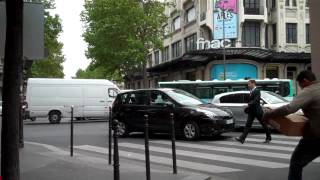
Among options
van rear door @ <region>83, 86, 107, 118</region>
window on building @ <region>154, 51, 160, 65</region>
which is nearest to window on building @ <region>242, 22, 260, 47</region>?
van rear door @ <region>83, 86, 107, 118</region>

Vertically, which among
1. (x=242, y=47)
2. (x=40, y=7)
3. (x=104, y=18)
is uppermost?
(x=104, y=18)

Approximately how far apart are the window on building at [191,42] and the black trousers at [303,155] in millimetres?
45625

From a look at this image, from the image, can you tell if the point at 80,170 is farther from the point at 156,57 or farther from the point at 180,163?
the point at 156,57

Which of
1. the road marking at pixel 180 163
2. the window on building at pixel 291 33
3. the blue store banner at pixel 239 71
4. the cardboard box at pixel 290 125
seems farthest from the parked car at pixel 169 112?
the window on building at pixel 291 33

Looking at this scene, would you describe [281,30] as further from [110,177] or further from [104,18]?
[110,177]

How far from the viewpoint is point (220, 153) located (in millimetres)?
13320

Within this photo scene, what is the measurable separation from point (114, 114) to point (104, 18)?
33.0m

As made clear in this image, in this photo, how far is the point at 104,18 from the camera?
2007 inches

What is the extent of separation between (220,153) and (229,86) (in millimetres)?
18156

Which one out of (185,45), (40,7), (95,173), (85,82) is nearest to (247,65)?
(185,45)

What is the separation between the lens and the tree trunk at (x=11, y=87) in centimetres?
557

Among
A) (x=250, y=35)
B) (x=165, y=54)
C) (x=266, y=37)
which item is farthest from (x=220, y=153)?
(x=165, y=54)

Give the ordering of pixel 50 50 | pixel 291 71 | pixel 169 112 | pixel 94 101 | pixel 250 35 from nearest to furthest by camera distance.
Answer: pixel 169 112, pixel 94 101, pixel 250 35, pixel 291 71, pixel 50 50

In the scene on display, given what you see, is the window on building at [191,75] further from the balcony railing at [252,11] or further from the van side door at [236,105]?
the van side door at [236,105]
